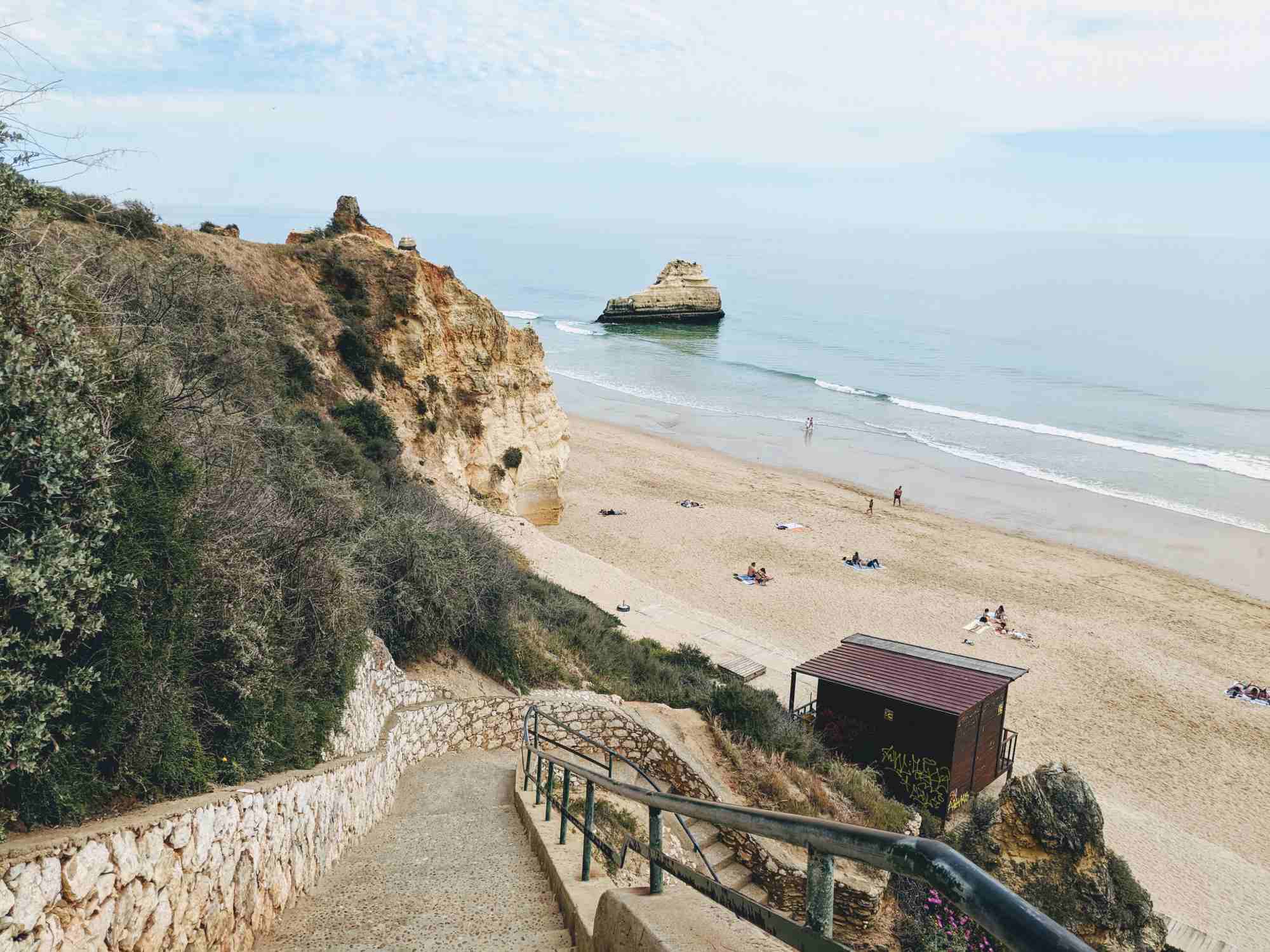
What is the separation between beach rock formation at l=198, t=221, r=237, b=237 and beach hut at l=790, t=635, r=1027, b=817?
20227mm

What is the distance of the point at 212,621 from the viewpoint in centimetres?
598

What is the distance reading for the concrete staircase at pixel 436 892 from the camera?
4.85 meters

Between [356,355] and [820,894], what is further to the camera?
[356,355]

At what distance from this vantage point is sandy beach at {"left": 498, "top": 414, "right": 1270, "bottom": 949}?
16578 mm

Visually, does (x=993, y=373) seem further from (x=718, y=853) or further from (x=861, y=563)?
(x=718, y=853)

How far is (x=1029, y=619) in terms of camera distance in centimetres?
2658

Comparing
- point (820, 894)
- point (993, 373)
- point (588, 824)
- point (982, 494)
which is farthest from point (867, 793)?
point (993, 373)

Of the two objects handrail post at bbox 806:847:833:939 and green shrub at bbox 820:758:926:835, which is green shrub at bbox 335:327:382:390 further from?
handrail post at bbox 806:847:833:939

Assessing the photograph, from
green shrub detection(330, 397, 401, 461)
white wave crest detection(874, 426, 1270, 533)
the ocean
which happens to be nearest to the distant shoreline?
the ocean

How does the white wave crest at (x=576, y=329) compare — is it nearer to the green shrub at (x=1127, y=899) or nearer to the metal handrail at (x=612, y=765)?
the green shrub at (x=1127, y=899)

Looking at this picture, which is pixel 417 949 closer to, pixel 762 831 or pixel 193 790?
pixel 193 790

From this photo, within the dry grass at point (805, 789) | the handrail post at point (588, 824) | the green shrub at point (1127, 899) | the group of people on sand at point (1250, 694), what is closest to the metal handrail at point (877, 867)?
the handrail post at point (588, 824)

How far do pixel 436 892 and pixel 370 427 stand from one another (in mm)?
17203

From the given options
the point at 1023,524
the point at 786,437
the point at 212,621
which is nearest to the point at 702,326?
the point at 786,437
